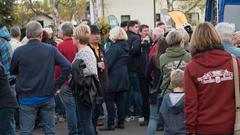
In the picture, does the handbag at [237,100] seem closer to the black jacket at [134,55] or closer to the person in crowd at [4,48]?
the person in crowd at [4,48]

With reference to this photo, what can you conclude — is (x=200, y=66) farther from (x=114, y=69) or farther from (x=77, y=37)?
(x=114, y=69)

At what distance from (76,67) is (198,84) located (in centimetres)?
291

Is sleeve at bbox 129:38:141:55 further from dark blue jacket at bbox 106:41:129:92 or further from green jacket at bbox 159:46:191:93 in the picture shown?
green jacket at bbox 159:46:191:93

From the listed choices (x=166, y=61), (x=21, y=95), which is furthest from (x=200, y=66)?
(x=21, y=95)

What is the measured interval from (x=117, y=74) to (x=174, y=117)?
424 cm

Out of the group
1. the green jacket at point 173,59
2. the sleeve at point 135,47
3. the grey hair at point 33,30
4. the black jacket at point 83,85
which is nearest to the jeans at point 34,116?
the black jacket at point 83,85

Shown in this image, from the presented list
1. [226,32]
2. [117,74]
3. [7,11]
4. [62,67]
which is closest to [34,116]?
[62,67]

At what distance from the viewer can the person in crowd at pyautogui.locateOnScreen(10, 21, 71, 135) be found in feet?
22.1

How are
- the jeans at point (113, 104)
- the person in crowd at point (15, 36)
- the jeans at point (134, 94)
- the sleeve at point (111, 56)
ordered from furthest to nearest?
the jeans at point (134, 94) < the person in crowd at point (15, 36) < the jeans at point (113, 104) < the sleeve at point (111, 56)

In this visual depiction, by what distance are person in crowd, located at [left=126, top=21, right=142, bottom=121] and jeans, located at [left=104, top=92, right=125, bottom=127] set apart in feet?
1.84

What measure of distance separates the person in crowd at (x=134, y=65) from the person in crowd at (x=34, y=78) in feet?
12.7

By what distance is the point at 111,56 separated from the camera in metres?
9.91

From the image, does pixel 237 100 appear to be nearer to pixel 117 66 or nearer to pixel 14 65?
pixel 14 65

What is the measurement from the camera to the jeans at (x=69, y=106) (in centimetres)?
871
